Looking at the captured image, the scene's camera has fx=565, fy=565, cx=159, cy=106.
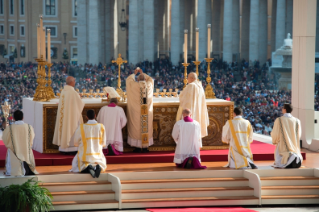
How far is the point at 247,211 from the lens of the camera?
10.4 m

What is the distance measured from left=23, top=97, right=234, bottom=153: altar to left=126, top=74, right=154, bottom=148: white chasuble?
31cm

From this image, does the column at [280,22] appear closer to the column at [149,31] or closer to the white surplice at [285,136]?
the column at [149,31]

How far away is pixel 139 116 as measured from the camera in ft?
43.6

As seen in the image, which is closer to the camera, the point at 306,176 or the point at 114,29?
the point at 306,176

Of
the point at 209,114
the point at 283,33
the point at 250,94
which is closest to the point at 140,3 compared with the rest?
the point at 283,33

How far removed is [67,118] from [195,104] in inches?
118

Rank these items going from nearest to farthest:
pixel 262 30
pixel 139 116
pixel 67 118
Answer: pixel 67 118 → pixel 139 116 → pixel 262 30

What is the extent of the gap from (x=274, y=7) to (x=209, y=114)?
141 feet

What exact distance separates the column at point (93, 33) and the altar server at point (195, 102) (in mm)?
36061

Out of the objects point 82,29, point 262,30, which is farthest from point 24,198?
point 82,29

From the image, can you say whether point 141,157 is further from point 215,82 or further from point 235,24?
point 235,24

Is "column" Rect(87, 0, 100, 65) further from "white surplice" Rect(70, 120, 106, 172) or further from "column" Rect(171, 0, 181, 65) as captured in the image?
"white surplice" Rect(70, 120, 106, 172)

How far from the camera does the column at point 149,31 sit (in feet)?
158

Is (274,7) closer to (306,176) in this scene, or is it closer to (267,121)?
(267,121)
